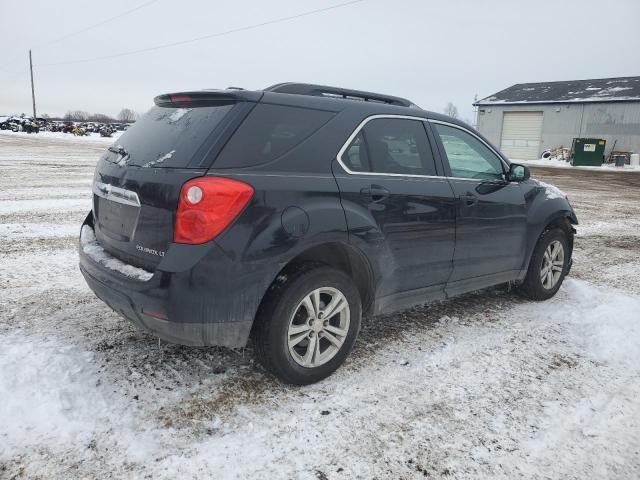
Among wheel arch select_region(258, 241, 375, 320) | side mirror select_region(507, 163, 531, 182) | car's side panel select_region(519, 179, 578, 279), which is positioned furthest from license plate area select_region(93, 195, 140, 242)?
car's side panel select_region(519, 179, 578, 279)

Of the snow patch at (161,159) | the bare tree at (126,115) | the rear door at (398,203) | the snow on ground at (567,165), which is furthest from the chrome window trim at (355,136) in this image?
the bare tree at (126,115)

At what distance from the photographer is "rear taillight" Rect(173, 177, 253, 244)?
8.46ft

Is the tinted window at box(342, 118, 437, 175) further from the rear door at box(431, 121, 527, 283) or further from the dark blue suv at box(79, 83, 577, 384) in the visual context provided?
the rear door at box(431, 121, 527, 283)

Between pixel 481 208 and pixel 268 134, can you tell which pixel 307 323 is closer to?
pixel 268 134

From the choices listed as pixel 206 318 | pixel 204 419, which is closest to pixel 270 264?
pixel 206 318

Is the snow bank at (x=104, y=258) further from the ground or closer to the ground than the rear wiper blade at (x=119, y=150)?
closer to the ground

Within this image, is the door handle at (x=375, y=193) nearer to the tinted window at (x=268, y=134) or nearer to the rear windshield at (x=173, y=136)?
the tinted window at (x=268, y=134)

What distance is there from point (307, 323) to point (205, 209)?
943 mm

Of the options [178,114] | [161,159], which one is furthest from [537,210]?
[161,159]

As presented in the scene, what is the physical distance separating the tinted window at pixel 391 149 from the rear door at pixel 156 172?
79cm

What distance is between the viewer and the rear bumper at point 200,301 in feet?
8.46

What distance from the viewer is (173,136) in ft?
9.80

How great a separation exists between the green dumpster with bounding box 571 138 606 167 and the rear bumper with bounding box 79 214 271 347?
109 feet

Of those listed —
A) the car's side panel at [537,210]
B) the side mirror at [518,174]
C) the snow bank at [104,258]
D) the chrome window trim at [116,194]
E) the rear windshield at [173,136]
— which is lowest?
the snow bank at [104,258]
